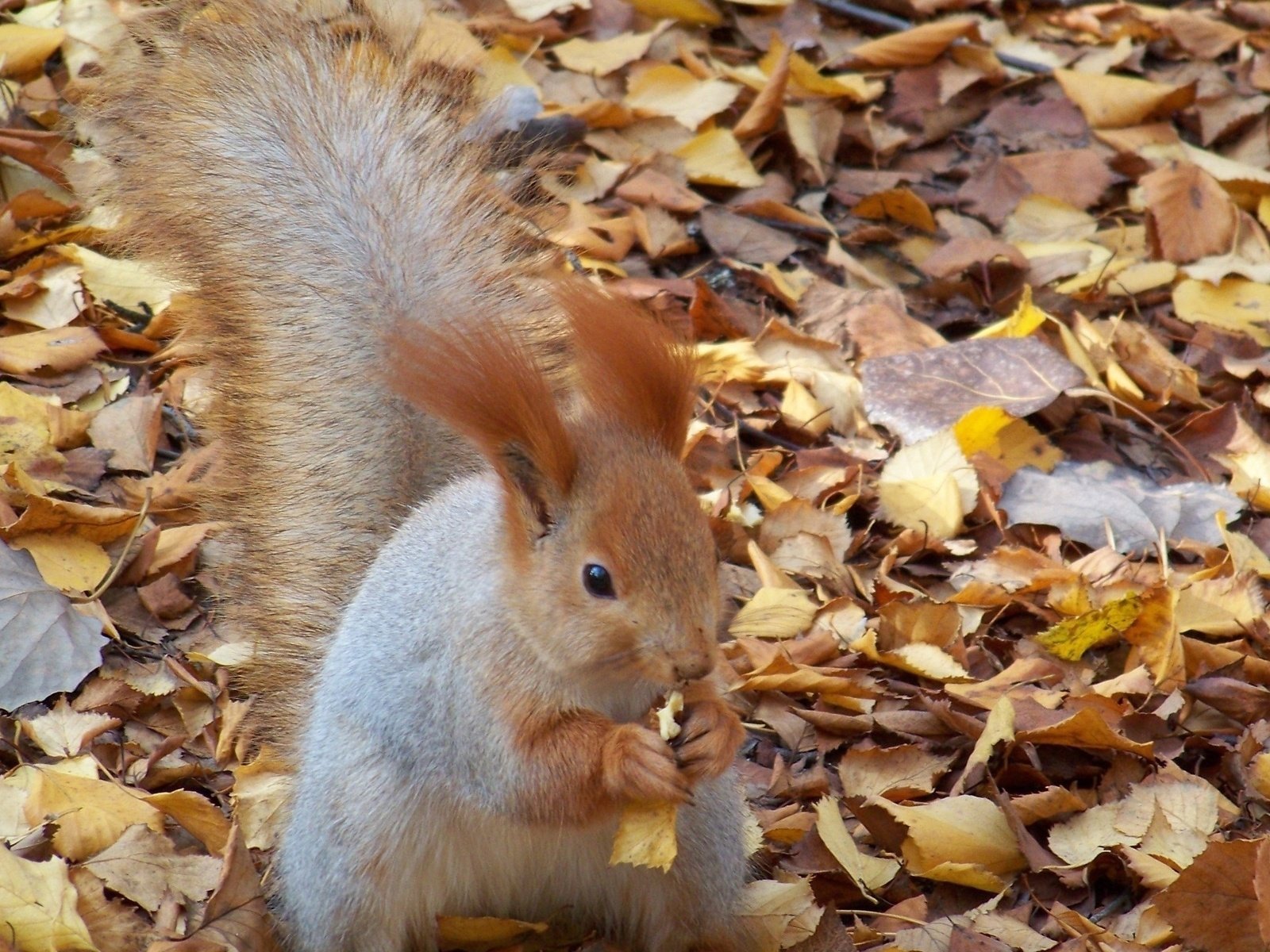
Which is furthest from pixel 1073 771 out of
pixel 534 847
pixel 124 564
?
pixel 124 564

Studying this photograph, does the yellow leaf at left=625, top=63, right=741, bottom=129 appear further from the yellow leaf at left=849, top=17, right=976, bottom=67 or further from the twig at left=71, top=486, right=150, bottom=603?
the twig at left=71, top=486, right=150, bottom=603

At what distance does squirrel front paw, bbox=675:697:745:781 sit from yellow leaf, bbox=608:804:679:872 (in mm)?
50

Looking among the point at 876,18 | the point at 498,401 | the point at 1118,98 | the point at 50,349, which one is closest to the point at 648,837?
the point at 498,401

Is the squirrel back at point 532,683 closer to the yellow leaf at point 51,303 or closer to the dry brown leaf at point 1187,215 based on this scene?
the yellow leaf at point 51,303

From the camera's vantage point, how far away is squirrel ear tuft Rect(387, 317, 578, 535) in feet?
4.89

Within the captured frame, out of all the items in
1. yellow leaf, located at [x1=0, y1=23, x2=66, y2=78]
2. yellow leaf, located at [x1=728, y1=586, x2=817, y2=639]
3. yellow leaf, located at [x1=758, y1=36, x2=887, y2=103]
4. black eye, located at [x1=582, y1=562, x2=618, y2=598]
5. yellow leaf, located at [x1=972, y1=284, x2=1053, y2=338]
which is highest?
black eye, located at [x1=582, y1=562, x2=618, y2=598]

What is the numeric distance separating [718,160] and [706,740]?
174 cm

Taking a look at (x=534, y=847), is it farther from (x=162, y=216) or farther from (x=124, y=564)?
(x=162, y=216)

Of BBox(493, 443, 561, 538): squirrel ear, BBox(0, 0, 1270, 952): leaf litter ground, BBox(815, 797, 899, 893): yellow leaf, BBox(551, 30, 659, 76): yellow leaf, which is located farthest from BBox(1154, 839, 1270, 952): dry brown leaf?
BBox(551, 30, 659, 76): yellow leaf

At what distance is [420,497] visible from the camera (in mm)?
1931

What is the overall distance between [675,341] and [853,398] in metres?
1.10

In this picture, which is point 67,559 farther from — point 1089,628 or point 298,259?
point 1089,628

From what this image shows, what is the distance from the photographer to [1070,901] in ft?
6.23

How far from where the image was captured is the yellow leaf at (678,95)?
3109 mm
